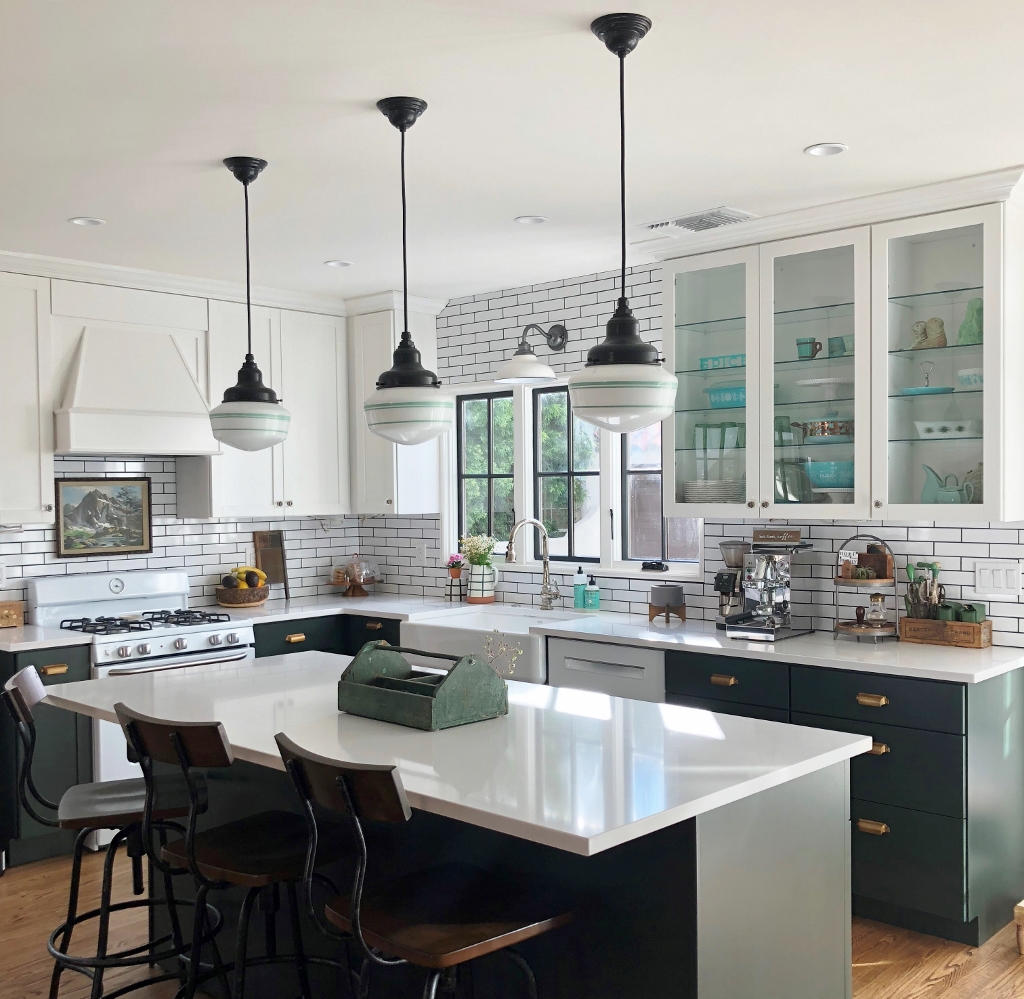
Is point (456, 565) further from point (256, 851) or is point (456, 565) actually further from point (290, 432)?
point (256, 851)

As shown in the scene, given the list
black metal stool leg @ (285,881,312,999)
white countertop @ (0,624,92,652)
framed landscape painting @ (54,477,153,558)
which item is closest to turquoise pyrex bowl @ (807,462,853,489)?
black metal stool leg @ (285,881,312,999)

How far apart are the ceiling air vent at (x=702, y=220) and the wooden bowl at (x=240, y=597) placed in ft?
9.26

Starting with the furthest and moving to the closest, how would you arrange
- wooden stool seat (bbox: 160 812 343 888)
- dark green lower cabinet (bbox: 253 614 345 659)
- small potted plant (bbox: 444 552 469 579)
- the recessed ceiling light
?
small potted plant (bbox: 444 552 469 579) → dark green lower cabinet (bbox: 253 614 345 659) → the recessed ceiling light → wooden stool seat (bbox: 160 812 343 888)

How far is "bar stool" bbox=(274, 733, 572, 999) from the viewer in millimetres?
1965

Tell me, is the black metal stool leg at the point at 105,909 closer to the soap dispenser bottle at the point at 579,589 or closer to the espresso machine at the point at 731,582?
the espresso machine at the point at 731,582

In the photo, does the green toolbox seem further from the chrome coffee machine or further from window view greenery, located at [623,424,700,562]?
window view greenery, located at [623,424,700,562]

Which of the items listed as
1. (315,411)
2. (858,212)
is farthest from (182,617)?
(858,212)

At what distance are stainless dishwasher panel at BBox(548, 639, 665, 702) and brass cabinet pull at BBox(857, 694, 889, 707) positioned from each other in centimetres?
82

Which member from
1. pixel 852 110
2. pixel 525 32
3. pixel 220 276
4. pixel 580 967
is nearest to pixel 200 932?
pixel 580 967

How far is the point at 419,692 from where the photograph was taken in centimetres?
273

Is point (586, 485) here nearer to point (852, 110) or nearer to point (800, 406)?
point (800, 406)

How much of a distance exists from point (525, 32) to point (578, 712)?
171 centimetres

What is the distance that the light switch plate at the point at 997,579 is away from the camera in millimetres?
3896

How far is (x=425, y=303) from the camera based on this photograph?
5875 mm
